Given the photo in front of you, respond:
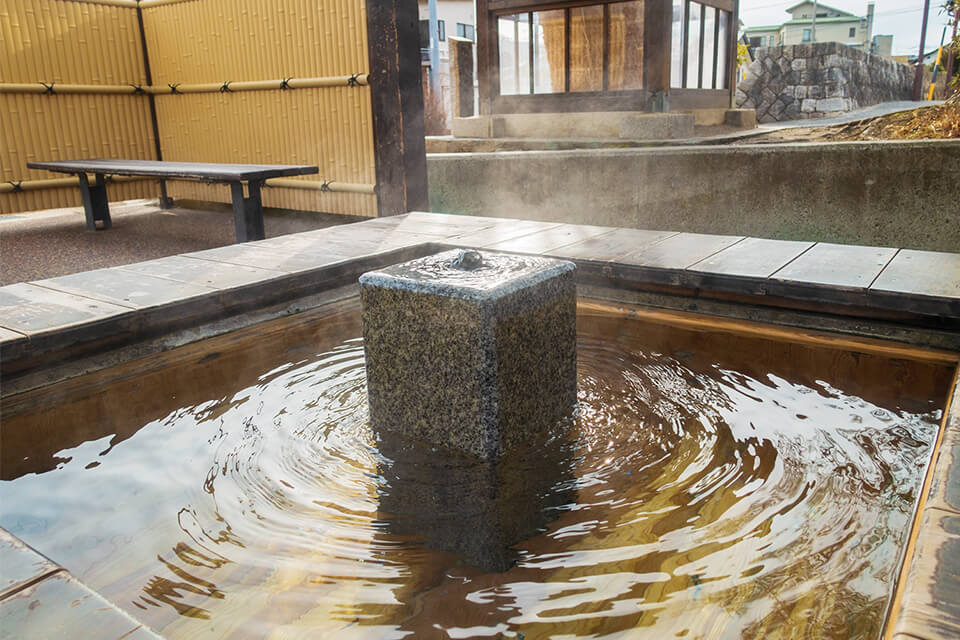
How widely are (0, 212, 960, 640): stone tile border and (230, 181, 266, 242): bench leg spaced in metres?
0.99

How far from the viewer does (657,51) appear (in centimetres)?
970

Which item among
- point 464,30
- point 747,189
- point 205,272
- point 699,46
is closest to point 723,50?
point 699,46

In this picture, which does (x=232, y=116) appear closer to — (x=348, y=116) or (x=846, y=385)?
(x=348, y=116)

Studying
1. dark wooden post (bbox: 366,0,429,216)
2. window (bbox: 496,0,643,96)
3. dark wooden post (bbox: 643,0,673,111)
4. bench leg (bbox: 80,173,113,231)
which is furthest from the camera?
window (bbox: 496,0,643,96)

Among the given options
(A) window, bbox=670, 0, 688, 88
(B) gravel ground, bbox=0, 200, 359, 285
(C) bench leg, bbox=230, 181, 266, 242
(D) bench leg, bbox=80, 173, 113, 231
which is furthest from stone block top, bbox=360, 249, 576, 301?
(A) window, bbox=670, 0, 688, 88

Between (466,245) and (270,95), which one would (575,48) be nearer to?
(270,95)

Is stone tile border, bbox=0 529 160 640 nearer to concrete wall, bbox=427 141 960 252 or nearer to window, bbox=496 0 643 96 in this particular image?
concrete wall, bbox=427 141 960 252

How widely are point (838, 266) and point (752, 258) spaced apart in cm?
45

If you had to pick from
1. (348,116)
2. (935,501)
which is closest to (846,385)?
(935,501)

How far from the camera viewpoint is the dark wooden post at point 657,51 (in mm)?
9602

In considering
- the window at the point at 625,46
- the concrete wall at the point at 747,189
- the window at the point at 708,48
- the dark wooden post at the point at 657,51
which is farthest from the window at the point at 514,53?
the concrete wall at the point at 747,189

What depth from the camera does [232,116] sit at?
7.08 metres

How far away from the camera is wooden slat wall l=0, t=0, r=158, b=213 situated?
6.65m

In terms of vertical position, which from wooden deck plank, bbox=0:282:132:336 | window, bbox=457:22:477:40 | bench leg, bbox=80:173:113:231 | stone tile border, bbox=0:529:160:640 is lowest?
stone tile border, bbox=0:529:160:640
